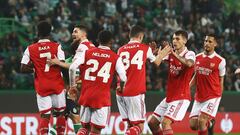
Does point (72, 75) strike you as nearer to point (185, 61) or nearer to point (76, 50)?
point (76, 50)

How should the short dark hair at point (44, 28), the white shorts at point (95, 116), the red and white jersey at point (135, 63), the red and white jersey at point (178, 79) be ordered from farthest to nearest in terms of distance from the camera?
the red and white jersey at point (178, 79), the short dark hair at point (44, 28), the red and white jersey at point (135, 63), the white shorts at point (95, 116)

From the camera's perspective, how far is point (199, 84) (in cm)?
1647

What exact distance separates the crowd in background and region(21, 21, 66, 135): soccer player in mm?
7758

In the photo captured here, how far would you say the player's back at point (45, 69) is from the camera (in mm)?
15500

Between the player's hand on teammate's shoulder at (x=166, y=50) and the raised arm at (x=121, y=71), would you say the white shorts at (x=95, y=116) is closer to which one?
the raised arm at (x=121, y=71)

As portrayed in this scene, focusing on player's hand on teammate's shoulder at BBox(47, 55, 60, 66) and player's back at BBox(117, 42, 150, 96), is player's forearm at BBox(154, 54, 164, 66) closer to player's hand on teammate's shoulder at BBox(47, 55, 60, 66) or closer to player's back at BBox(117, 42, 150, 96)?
player's back at BBox(117, 42, 150, 96)

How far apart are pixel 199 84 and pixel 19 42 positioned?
33.0 ft

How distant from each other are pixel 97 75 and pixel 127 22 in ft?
43.4

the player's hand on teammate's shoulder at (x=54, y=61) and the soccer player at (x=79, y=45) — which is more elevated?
the soccer player at (x=79, y=45)

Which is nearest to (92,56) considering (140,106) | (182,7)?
(140,106)

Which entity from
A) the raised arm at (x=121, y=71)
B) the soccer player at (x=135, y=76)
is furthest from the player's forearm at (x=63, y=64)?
the raised arm at (x=121, y=71)

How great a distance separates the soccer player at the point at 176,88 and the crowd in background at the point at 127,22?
859 cm

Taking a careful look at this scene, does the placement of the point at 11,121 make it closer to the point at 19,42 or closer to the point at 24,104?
the point at 24,104

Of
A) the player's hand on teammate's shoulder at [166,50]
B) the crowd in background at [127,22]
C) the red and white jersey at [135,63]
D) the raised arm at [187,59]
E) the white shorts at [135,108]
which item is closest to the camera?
the player's hand on teammate's shoulder at [166,50]
